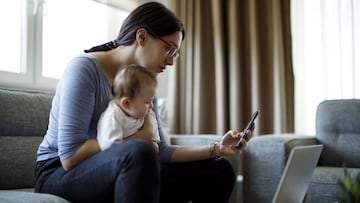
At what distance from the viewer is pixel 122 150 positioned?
3.80ft

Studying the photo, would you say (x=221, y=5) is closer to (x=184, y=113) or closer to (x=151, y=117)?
(x=184, y=113)

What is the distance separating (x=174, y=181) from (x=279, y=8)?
77.0 inches

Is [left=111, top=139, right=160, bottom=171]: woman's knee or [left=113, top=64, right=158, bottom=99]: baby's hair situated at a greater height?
[left=113, top=64, right=158, bottom=99]: baby's hair

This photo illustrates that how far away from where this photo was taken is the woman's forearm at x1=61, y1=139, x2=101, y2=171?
1270 mm

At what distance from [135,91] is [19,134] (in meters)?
0.80

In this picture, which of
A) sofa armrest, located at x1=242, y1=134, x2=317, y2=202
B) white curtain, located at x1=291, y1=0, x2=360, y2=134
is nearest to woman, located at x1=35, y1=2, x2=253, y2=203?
sofa armrest, located at x1=242, y1=134, x2=317, y2=202

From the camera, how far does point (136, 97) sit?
135cm

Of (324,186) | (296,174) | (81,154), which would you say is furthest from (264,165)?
(81,154)

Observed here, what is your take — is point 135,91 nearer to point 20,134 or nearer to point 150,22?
point 150,22

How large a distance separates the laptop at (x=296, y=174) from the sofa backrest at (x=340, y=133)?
0.94 m

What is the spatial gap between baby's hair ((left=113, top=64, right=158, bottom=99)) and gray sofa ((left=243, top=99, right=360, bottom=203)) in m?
1.00

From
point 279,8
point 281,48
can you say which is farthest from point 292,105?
point 279,8

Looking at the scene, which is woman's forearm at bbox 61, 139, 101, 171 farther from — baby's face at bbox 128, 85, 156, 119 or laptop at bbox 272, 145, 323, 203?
laptop at bbox 272, 145, 323, 203

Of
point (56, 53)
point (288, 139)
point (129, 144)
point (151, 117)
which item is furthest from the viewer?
point (56, 53)
